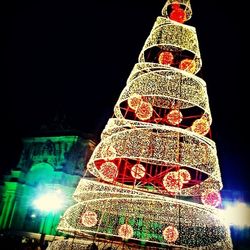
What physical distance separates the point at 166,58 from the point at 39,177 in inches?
1193

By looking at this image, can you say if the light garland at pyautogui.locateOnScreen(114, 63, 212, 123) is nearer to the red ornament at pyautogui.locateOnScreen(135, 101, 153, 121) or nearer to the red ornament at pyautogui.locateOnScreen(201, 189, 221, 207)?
the red ornament at pyautogui.locateOnScreen(135, 101, 153, 121)

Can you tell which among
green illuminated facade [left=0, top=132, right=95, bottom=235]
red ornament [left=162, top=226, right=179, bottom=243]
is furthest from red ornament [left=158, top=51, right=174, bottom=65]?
green illuminated facade [left=0, top=132, right=95, bottom=235]

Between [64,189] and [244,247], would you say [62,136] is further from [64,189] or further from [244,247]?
[244,247]

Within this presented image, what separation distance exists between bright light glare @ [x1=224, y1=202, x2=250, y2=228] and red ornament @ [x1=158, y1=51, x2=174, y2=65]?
51.0 ft

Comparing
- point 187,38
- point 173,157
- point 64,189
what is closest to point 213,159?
point 173,157

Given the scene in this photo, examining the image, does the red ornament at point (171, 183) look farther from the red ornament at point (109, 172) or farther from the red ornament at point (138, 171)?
the red ornament at point (109, 172)

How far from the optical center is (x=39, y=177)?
38.9 metres

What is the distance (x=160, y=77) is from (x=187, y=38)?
1910 millimetres

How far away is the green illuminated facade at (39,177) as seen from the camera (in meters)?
34.5

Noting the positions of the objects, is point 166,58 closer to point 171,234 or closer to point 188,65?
point 188,65

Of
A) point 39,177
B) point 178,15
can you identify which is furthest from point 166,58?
point 39,177

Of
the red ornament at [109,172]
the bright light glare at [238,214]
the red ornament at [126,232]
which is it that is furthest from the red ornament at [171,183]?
the bright light glare at [238,214]

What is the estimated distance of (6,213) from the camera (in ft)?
116

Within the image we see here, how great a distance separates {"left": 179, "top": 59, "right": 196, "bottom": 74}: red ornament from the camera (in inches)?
489
